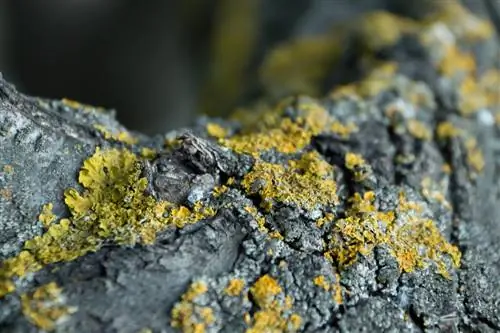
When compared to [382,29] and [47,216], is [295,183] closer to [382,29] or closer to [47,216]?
[47,216]

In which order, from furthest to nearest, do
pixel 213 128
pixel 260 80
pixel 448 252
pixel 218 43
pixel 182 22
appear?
pixel 182 22 < pixel 218 43 < pixel 260 80 < pixel 213 128 < pixel 448 252

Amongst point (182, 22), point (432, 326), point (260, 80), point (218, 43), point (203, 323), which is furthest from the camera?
point (182, 22)

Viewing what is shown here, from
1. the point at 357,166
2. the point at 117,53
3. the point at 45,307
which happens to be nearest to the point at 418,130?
the point at 357,166

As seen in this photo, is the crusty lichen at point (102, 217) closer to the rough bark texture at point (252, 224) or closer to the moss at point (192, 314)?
the rough bark texture at point (252, 224)

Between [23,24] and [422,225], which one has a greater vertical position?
[23,24]

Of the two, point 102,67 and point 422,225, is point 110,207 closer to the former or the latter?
point 422,225

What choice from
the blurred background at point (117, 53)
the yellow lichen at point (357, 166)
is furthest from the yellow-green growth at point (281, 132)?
the blurred background at point (117, 53)

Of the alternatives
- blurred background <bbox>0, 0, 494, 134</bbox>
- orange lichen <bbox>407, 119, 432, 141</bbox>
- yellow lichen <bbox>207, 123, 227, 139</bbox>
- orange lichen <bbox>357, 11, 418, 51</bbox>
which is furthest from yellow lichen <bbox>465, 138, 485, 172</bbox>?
blurred background <bbox>0, 0, 494, 134</bbox>

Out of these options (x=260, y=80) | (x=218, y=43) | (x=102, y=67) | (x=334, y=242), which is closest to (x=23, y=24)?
(x=102, y=67)
